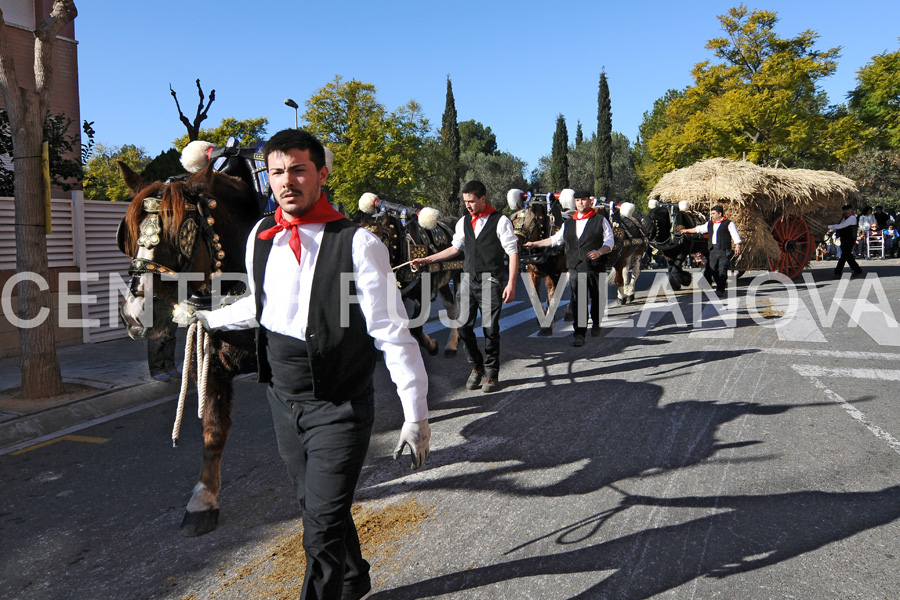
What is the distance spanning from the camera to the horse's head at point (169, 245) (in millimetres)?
3445

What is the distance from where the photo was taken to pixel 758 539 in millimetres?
3336

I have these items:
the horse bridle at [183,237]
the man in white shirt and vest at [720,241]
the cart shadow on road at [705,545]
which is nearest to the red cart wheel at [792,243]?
the man in white shirt and vest at [720,241]

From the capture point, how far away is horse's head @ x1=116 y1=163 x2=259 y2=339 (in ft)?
11.3

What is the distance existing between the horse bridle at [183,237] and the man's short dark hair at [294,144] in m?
1.27

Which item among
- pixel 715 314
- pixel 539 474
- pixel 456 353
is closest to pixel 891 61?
pixel 715 314

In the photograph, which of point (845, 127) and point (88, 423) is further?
point (845, 127)

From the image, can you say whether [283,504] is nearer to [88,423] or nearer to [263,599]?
[263,599]

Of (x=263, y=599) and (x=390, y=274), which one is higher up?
(x=390, y=274)

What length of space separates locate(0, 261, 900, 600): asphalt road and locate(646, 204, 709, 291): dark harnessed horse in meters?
7.70

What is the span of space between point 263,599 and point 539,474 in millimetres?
2035

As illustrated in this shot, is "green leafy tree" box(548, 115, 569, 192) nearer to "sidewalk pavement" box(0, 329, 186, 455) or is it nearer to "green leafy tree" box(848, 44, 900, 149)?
"green leafy tree" box(848, 44, 900, 149)

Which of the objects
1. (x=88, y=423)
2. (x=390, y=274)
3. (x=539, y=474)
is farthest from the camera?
(x=88, y=423)

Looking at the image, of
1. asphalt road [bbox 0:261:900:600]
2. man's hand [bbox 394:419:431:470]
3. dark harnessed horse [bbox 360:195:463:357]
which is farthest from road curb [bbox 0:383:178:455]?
man's hand [bbox 394:419:431:470]

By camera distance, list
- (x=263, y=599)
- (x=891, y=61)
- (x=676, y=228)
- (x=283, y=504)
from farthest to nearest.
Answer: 1. (x=891, y=61)
2. (x=676, y=228)
3. (x=283, y=504)
4. (x=263, y=599)
